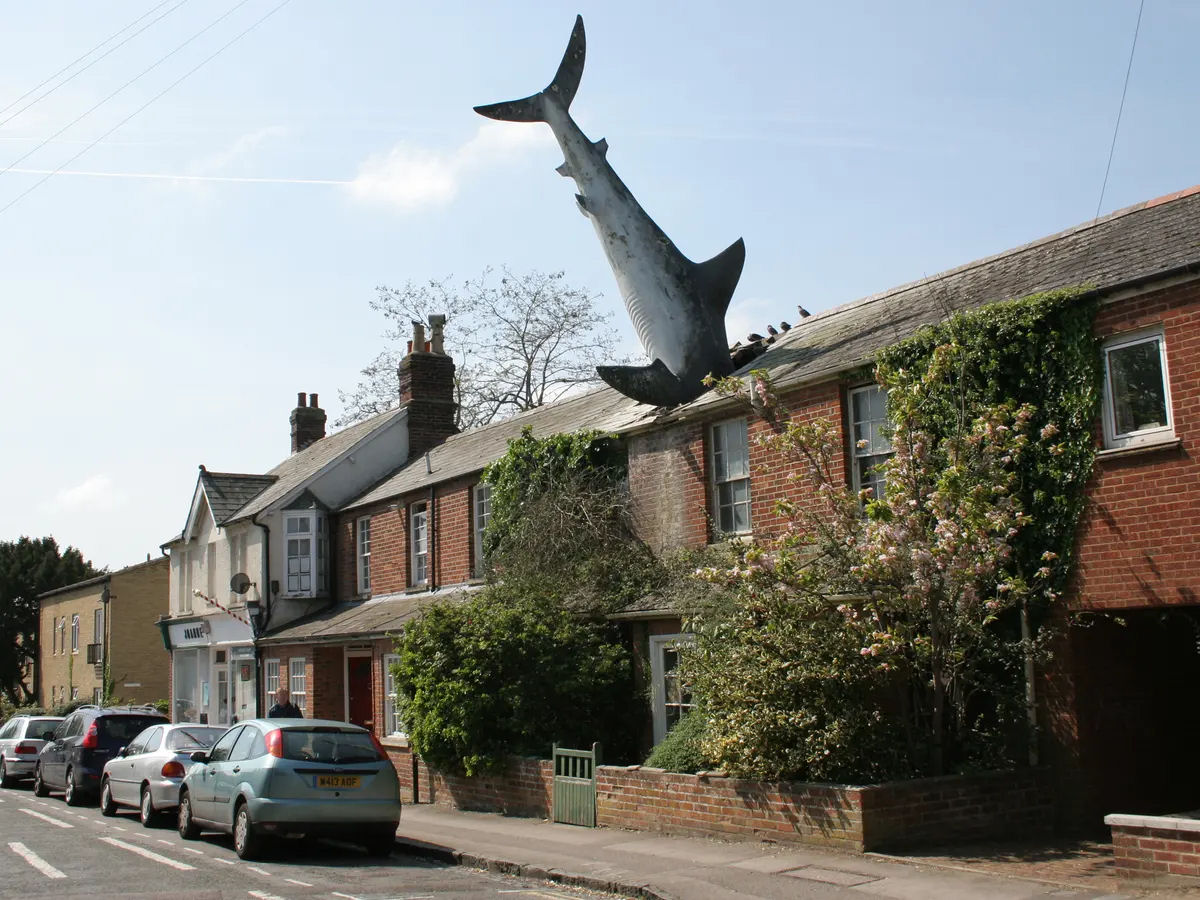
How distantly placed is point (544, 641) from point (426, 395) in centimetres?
1365

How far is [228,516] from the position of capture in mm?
30094

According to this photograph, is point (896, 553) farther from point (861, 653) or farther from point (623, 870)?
point (623, 870)

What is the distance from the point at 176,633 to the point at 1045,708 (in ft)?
89.4

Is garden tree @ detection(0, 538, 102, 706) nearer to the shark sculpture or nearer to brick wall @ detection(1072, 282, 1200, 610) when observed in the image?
the shark sculpture

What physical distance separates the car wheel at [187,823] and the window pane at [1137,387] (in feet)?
37.4

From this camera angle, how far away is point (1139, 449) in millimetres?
11203

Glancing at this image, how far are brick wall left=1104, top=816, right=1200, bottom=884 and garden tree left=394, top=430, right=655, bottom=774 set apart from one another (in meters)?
7.64

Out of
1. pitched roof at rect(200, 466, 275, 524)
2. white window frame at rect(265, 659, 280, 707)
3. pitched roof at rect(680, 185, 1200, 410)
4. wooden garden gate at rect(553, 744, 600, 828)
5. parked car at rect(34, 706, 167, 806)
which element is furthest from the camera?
pitched roof at rect(200, 466, 275, 524)

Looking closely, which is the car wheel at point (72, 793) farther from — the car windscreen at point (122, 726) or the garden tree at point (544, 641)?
the garden tree at point (544, 641)

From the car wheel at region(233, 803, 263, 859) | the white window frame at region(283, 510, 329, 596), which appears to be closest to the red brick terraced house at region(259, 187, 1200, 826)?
the car wheel at region(233, 803, 263, 859)

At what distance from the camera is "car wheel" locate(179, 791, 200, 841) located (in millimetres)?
14586

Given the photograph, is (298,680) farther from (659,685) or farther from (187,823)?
(659,685)

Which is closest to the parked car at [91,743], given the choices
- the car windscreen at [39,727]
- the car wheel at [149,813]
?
the car wheel at [149,813]

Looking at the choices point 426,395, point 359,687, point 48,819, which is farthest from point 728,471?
point 426,395
